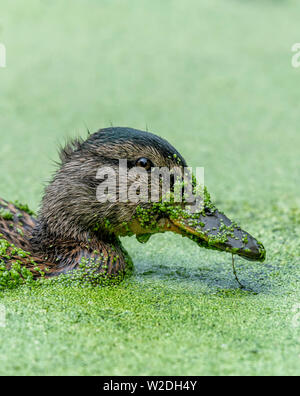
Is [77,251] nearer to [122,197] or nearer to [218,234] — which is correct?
[122,197]

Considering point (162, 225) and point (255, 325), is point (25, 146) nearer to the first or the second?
point (162, 225)

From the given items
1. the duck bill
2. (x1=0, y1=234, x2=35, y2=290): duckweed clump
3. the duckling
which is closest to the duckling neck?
the duckling

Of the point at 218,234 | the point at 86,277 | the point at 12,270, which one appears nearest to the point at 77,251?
the point at 86,277

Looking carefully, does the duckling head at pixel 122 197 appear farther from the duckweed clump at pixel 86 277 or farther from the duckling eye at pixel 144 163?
the duckweed clump at pixel 86 277

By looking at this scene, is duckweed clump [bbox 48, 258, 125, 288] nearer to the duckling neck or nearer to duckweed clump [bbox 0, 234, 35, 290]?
the duckling neck

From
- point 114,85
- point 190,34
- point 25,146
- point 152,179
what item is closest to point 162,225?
point 152,179

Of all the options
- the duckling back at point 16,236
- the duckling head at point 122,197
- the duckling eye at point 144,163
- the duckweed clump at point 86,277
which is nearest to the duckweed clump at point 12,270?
the duckling back at point 16,236

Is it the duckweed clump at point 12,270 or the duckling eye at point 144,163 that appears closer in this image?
the duckweed clump at point 12,270
